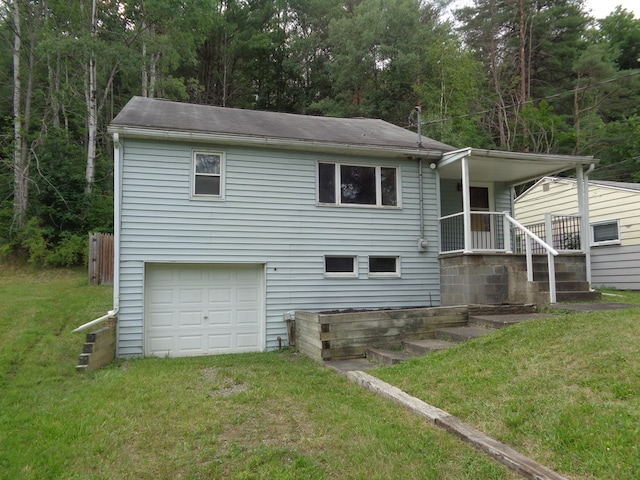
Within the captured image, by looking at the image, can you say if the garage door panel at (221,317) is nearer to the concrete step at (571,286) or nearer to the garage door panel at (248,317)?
the garage door panel at (248,317)

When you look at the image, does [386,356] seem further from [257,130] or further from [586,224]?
[586,224]

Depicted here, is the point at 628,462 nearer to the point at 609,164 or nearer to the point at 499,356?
the point at 499,356

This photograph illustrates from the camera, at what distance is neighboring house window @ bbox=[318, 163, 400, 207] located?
31.2ft

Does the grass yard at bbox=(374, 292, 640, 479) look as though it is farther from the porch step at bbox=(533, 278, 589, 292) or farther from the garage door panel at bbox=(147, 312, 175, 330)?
the garage door panel at bbox=(147, 312, 175, 330)

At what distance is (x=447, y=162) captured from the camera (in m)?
9.72

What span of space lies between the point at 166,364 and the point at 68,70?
17.5m

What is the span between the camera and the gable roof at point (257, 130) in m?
8.30

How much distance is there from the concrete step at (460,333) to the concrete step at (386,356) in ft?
2.61

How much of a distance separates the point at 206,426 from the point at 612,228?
13.2 meters

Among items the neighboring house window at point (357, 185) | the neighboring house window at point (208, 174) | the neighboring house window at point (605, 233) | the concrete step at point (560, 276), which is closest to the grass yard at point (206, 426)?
the neighboring house window at point (208, 174)

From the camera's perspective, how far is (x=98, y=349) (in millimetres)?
6848

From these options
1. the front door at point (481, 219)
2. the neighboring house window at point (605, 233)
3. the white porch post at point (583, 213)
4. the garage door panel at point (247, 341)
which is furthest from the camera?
the neighboring house window at point (605, 233)

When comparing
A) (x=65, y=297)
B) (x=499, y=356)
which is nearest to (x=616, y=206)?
(x=499, y=356)

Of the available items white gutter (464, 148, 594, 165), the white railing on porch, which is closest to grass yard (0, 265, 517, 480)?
the white railing on porch
